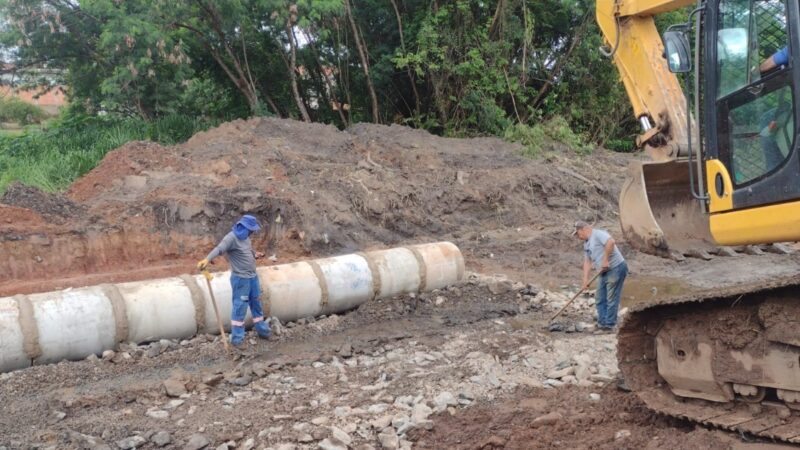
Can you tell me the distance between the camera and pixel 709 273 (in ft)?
37.8

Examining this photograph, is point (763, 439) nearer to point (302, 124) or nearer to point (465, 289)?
point (465, 289)

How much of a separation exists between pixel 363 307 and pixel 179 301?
232 centimetres

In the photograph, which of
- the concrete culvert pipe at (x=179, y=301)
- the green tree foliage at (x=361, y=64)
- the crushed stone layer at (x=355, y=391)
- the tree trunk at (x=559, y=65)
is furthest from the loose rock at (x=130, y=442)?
the tree trunk at (x=559, y=65)

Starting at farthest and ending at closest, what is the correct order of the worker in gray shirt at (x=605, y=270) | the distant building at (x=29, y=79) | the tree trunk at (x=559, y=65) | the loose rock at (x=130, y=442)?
the tree trunk at (x=559, y=65), the distant building at (x=29, y=79), the worker in gray shirt at (x=605, y=270), the loose rock at (x=130, y=442)

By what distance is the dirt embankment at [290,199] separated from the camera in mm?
10508

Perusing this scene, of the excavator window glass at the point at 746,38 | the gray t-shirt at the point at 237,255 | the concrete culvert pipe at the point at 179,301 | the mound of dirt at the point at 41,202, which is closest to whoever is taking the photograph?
the excavator window glass at the point at 746,38

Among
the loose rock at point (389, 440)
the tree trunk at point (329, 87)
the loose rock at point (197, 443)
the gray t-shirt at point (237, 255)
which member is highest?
the tree trunk at point (329, 87)

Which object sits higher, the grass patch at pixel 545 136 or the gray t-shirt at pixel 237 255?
the grass patch at pixel 545 136

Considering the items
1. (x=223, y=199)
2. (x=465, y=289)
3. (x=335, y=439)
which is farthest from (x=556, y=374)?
(x=223, y=199)

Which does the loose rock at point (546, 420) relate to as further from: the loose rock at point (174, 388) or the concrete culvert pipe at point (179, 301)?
the concrete culvert pipe at point (179, 301)

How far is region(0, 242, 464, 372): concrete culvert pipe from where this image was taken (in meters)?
7.33

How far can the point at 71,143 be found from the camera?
15.0 meters

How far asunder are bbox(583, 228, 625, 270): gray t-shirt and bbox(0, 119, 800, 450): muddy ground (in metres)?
0.85

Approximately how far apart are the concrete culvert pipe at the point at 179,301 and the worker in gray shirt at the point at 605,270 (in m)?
2.27
